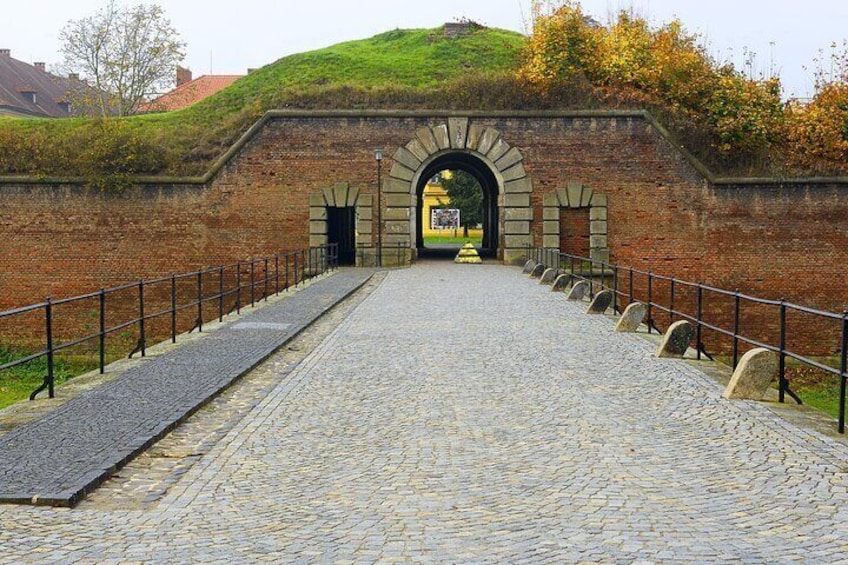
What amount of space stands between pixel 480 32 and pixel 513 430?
30.6 m

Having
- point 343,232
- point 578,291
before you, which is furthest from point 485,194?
point 578,291

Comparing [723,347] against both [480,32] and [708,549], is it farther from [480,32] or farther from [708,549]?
→ [708,549]

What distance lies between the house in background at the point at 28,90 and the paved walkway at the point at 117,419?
5082 cm

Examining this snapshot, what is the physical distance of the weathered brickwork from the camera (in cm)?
2508

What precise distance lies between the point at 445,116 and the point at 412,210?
115 inches

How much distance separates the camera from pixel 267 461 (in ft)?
21.1

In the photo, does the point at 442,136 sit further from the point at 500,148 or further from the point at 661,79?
the point at 661,79

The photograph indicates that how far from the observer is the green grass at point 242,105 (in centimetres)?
2603

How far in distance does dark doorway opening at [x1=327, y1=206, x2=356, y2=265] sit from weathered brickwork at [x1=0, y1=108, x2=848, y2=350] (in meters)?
2.10

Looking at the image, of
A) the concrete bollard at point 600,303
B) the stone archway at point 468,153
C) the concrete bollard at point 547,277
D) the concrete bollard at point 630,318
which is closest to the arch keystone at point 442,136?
the stone archway at point 468,153

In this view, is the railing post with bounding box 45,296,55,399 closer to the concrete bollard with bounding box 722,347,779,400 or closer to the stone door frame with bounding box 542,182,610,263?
the concrete bollard with bounding box 722,347,779,400

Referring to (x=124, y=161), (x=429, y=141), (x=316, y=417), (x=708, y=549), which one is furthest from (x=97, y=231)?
(x=708, y=549)

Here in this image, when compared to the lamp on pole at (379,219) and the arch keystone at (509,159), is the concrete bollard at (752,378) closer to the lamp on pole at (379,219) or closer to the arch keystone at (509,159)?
the arch keystone at (509,159)

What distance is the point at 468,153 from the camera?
27.0m
